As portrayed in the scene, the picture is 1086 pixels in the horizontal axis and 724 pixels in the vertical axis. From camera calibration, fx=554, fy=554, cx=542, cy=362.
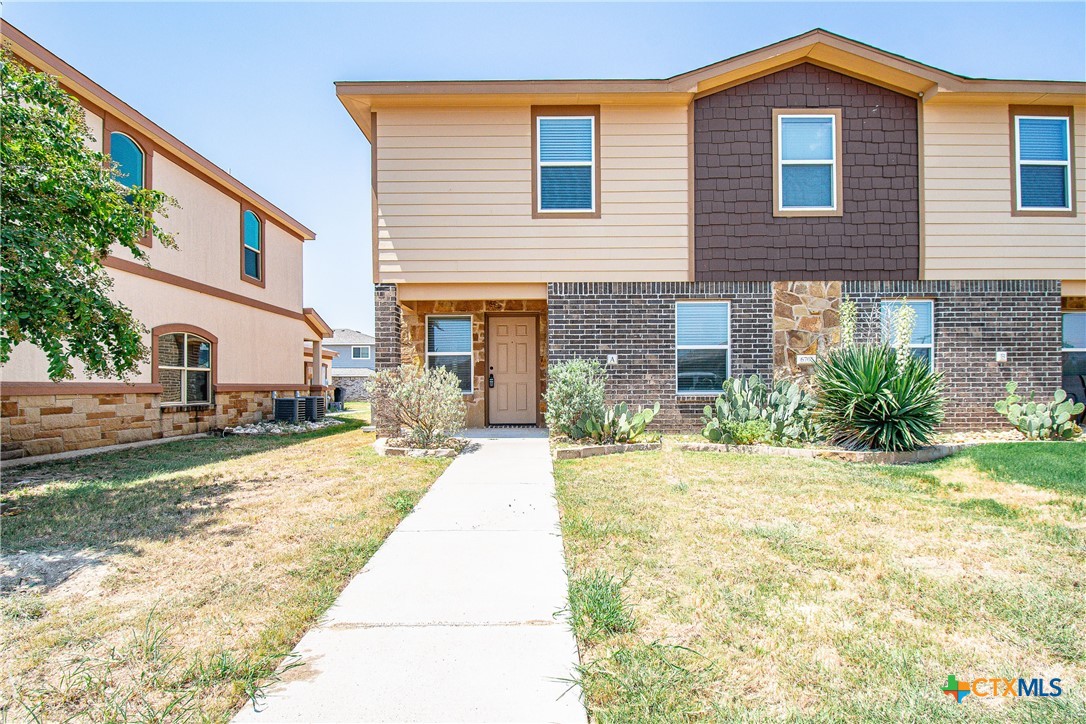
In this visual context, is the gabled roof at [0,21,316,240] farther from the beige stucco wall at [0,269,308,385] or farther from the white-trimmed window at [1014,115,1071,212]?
the white-trimmed window at [1014,115,1071,212]

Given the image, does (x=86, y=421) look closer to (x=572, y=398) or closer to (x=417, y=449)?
(x=417, y=449)

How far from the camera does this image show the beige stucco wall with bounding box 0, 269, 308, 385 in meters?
7.84

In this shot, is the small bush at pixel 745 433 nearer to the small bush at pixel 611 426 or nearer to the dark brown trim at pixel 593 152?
the small bush at pixel 611 426

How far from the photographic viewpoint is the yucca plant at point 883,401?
7.07 m

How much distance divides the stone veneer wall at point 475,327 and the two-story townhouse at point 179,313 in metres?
4.15

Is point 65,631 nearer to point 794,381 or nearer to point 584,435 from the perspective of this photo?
point 584,435

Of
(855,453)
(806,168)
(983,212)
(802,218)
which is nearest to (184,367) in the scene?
(855,453)

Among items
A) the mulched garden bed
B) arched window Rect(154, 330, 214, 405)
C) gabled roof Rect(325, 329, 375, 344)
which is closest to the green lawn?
the mulched garden bed

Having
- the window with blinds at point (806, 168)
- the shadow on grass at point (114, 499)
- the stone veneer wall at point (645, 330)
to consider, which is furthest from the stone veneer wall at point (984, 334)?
the shadow on grass at point (114, 499)

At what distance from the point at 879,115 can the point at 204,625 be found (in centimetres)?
1152

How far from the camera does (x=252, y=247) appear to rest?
1371 centimetres

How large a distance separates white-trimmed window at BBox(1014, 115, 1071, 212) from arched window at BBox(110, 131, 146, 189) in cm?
1505

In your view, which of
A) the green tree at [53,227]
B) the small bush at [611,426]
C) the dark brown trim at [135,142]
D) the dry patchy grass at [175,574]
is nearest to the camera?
the dry patchy grass at [175,574]

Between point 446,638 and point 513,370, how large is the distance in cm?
841
